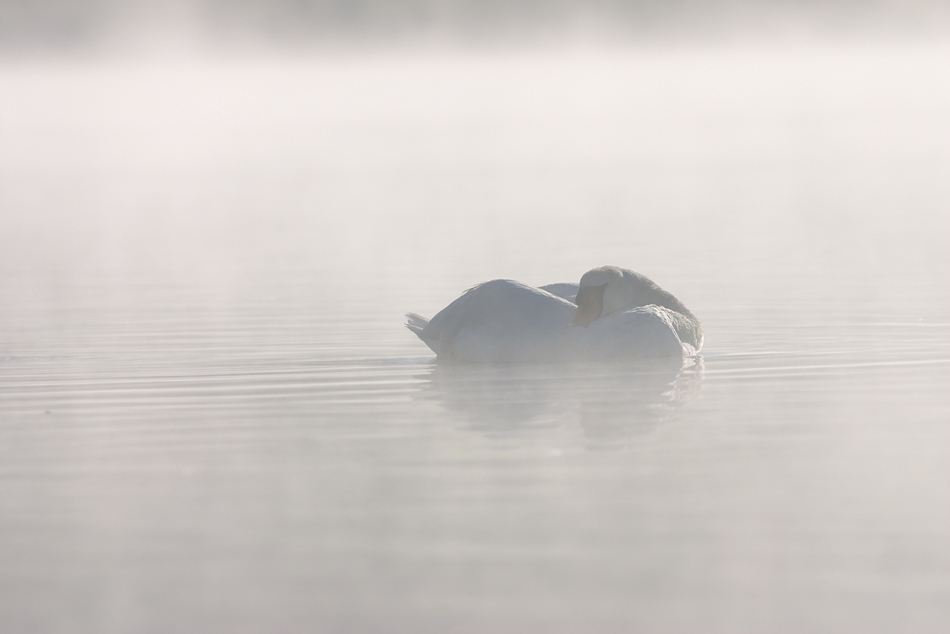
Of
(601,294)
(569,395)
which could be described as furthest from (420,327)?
(569,395)

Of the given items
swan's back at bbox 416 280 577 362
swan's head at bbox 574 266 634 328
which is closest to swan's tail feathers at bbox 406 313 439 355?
swan's back at bbox 416 280 577 362

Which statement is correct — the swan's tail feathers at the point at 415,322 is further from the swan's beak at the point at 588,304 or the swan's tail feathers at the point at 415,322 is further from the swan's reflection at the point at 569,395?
the swan's beak at the point at 588,304

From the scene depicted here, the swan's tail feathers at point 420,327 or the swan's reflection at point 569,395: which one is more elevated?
the swan's tail feathers at point 420,327

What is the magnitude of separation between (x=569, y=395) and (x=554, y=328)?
1224mm

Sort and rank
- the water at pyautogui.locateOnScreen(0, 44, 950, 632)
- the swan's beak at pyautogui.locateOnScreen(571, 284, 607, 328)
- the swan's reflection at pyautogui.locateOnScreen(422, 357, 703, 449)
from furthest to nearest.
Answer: the swan's beak at pyautogui.locateOnScreen(571, 284, 607, 328)
the swan's reflection at pyautogui.locateOnScreen(422, 357, 703, 449)
the water at pyautogui.locateOnScreen(0, 44, 950, 632)

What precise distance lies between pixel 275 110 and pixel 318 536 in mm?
151786

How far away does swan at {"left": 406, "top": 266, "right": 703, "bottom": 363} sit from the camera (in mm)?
10680

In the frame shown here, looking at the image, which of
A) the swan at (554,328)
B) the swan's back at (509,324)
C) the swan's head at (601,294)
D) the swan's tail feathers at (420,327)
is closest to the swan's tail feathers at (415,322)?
the swan's tail feathers at (420,327)

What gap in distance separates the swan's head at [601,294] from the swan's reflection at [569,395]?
1.48 ft

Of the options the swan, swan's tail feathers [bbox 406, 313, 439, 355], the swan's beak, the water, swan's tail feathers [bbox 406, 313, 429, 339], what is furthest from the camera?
swan's tail feathers [bbox 406, 313, 429, 339]

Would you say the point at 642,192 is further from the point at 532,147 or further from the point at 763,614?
the point at 532,147

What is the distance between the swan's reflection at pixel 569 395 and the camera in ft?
28.0

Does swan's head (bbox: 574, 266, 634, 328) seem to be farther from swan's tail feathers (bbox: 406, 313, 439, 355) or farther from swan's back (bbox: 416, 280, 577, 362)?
swan's tail feathers (bbox: 406, 313, 439, 355)

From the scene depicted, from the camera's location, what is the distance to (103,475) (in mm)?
7562
